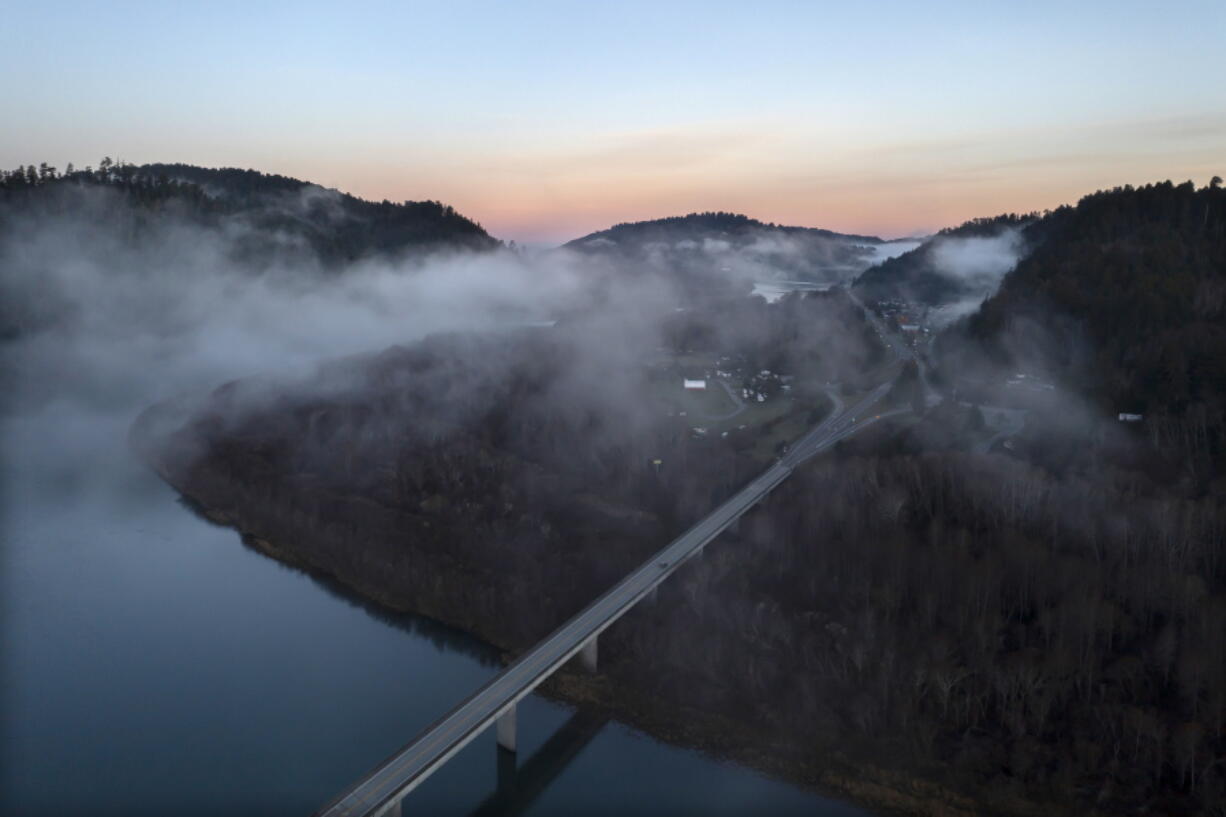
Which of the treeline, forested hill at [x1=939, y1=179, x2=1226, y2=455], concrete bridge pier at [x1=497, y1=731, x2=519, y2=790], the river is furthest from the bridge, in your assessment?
forested hill at [x1=939, y1=179, x2=1226, y2=455]

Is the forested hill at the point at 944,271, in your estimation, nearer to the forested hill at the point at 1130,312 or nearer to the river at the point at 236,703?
the forested hill at the point at 1130,312

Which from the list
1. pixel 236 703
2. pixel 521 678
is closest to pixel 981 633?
pixel 521 678

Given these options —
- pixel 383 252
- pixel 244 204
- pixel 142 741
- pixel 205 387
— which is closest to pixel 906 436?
pixel 142 741

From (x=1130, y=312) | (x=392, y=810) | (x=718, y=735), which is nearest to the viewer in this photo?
(x=392, y=810)

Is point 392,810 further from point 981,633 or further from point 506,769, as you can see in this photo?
point 981,633

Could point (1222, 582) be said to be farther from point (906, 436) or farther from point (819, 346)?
point (819, 346)

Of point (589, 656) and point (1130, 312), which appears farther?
point (1130, 312)

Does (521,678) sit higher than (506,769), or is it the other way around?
(521,678)
